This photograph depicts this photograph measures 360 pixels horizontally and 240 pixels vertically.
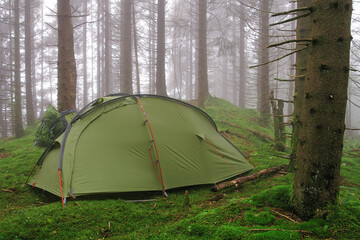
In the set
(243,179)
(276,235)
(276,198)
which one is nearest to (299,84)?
(243,179)

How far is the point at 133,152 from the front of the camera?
4156mm

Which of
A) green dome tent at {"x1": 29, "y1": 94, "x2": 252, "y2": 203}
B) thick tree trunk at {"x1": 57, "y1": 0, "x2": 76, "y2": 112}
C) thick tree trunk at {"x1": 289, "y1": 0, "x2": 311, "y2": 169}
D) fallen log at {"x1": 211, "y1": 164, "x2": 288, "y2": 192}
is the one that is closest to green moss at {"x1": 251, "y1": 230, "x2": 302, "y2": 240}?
fallen log at {"x1": 211, "y1": 164, "x2": 288, "y2": 192}

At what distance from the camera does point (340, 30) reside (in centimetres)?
227

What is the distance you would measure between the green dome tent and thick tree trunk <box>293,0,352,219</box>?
2343 millimetres

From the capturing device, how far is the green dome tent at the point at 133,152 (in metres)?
3.81

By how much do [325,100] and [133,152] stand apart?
316cm

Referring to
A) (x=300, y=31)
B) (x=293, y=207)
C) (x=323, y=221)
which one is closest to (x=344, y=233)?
(x=323, y=221)

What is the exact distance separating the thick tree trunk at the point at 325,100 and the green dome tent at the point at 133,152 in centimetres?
234

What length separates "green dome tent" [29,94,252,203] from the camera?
3.81 metres

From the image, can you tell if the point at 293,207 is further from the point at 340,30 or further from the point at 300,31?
the point at 300,31

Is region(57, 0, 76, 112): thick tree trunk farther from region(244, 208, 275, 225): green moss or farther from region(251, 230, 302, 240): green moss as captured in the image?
region(251, 230, 302, 240): green moss

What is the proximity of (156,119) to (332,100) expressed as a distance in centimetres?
311

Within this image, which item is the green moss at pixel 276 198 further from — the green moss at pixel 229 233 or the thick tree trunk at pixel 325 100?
the green moss at pixel 229 233

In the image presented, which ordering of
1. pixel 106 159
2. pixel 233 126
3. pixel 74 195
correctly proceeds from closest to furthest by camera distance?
1. pixel 74 195
2. pixel 106 159
3. pixel 233 126
